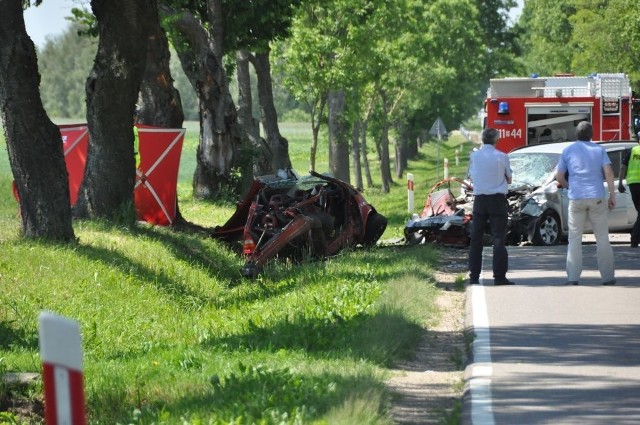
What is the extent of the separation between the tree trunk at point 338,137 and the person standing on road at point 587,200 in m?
31.0

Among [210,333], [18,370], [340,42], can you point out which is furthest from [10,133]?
[340,42]

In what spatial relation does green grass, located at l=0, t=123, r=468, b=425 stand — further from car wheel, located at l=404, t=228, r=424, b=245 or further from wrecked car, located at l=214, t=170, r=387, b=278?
car wheel, located at l=404, t=228, r=424, b=245

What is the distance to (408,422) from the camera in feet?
27.5

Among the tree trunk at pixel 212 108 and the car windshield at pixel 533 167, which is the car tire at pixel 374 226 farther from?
the tree trunk at pixel 212 108

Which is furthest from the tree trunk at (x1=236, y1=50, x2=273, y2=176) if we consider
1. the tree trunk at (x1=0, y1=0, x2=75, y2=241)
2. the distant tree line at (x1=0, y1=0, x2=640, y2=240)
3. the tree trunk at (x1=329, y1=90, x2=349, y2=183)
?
the tree trunk at (x1=0, y1=0, x2=75, y2=241)

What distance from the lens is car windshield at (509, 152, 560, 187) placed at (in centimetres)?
2250

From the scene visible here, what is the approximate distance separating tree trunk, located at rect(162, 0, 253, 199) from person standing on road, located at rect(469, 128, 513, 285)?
41.1ft

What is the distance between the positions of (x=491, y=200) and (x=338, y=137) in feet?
104

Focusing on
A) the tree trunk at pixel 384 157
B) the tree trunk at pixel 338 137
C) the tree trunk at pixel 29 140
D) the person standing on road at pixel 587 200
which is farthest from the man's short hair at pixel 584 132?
the tree trunk at pixel 384 157

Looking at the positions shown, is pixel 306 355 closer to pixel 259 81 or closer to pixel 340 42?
pixel 259 81

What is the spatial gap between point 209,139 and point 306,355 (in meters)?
18.6

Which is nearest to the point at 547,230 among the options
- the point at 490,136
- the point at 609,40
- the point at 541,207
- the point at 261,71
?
the point at 541,207

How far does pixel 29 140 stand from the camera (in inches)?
664

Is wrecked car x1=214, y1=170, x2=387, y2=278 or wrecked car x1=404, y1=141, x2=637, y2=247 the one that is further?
wrecked car x1=404, y1=141, x2=637, y2=247
